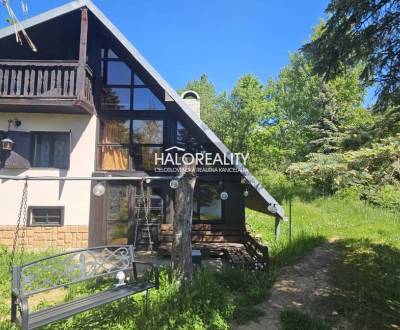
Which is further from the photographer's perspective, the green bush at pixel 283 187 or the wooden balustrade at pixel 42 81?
the green bush at pixel 283 187

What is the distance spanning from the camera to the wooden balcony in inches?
382

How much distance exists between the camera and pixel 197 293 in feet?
20.4

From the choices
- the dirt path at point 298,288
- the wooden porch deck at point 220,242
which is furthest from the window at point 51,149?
the dirt path at point 298,288

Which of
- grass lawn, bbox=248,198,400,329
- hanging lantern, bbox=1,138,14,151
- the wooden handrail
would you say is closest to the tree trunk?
grass lawn, bbox=248,198,400,329

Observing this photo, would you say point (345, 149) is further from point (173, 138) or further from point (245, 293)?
point (173, 138)

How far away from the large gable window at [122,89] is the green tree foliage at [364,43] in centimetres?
591

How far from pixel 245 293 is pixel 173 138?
240 inches

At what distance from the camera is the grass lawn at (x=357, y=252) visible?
6477 mm

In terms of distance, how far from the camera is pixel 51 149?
11.0 meters

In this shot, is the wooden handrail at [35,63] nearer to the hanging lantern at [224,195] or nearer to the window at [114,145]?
the window at [114,145]

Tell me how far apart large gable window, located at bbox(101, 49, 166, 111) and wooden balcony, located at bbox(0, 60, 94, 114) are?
1.59m

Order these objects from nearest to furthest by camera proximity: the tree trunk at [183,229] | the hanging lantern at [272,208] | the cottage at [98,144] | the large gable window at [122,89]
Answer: the tree trunk at [183,229]
the hanging lantern at [272,208]
the cottage at [98,144]
the large gable window at [122,89]

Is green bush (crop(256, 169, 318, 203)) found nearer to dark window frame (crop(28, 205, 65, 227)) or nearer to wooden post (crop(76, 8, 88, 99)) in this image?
dark window frame (crop(28, 205, 65, 227))

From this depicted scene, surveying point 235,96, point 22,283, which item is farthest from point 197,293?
point 235,96
